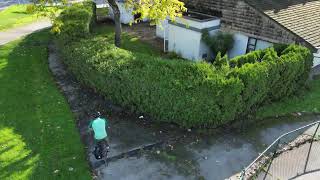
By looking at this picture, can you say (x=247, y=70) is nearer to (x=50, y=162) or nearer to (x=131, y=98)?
(x=131, y=98)

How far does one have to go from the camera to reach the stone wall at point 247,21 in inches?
732

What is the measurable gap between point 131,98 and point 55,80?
19.5ft

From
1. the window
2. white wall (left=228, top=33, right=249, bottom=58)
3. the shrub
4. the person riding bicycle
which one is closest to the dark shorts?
the person riding bicycle

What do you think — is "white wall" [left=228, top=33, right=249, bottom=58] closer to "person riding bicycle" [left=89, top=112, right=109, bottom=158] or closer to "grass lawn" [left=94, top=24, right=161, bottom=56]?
"grass lawn" [left=94, top=24, right=161, bottom=56]

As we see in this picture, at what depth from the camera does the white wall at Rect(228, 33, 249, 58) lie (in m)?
20.7

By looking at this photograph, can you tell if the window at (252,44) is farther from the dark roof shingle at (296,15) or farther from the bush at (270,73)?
the bush at (270,73)

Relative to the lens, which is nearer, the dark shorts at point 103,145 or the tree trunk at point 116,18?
the dark shorts at point 103,145

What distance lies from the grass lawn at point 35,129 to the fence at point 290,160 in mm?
5409

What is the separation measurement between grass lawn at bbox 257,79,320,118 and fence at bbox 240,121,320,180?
5.73 ft

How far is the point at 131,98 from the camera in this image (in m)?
13.9

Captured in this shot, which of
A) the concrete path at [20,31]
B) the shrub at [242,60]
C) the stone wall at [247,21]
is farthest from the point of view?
the concrete path at [20,31]

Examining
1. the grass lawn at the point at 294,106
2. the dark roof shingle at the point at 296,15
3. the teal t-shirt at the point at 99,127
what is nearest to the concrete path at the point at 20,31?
the teal t-shirt at the point at 99,127

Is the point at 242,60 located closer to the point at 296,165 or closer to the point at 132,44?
the point at 296,165

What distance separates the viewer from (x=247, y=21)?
65.5 ft
